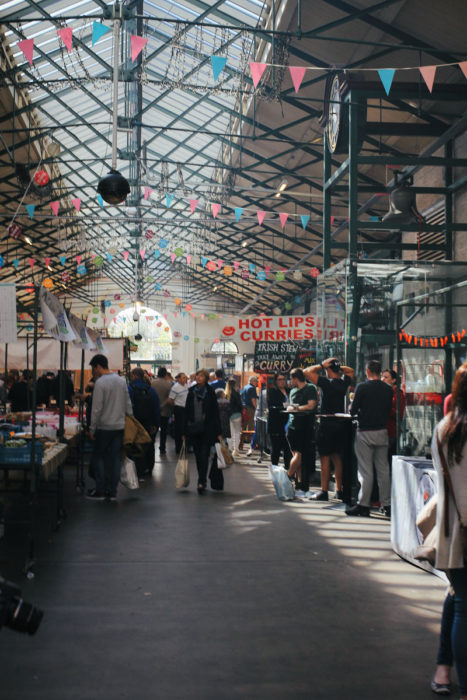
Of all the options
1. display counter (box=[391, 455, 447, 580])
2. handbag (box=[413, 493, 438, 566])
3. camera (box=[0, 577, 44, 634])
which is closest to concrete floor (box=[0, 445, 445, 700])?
display counter (box=[391, 455, 447, 580])

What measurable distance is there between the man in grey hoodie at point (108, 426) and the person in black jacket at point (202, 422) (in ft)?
3.27

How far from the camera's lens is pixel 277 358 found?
15.8 metres

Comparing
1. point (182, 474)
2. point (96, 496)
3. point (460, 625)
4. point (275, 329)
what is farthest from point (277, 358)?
point (460, 625)

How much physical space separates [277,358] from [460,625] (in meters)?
12.8

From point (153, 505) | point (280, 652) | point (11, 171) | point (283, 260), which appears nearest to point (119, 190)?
point (153, 505)

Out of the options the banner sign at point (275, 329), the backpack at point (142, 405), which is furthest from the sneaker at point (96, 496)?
the banner sign at point (275, 329)

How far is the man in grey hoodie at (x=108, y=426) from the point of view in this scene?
8844 mm

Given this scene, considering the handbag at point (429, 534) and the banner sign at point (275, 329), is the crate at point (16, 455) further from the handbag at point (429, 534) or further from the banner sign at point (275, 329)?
the banner sign at point (275, 329)

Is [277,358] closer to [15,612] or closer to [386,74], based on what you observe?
[386,74]

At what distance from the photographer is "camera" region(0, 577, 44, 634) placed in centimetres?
236

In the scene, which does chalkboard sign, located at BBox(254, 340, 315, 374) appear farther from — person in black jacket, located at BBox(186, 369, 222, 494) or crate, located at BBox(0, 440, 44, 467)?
crate, located at BBox(0, 440, 44, 467)

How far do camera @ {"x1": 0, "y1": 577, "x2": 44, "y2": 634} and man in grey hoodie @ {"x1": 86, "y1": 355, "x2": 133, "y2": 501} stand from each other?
644 centimetres

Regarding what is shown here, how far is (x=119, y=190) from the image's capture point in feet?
29.6

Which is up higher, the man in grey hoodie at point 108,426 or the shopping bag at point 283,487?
the man in grey hoodie at point 108,426
